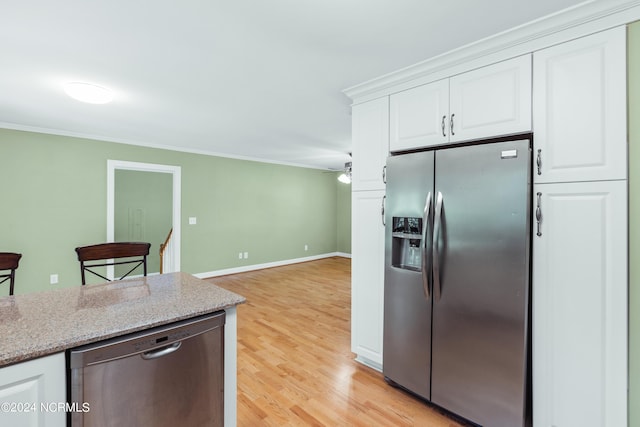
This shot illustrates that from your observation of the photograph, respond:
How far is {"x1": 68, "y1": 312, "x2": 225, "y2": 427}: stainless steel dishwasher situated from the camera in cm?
106

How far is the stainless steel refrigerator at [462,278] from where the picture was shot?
162 centimetres

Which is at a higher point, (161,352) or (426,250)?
(426,250)

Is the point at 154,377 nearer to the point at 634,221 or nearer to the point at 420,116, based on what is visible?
the point at 420,116

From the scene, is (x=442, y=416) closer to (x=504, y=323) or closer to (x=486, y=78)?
(x=504, y=323)

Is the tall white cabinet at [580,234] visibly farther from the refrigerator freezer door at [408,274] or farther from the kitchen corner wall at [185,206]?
the kitchen corner wall at [185,206]

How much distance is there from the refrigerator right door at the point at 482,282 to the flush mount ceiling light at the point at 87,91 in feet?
9.06

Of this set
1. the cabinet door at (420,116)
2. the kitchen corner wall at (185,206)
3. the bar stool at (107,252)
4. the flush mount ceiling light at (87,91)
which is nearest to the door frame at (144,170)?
the kitchen corner wall at (185,206)

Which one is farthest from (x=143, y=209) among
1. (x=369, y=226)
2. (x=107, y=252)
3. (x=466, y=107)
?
(x=466, y=107)

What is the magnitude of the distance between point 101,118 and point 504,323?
4308 mm

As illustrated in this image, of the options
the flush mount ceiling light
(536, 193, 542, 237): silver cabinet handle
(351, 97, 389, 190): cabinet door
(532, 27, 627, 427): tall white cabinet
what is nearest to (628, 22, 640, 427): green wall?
(532, 27, 627, 427): tall white cabinet

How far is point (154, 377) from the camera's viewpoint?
1195 millimetres

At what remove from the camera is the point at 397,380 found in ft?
6.99

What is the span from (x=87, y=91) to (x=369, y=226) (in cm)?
258

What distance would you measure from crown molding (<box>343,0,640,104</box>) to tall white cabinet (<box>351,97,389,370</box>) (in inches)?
10.6
